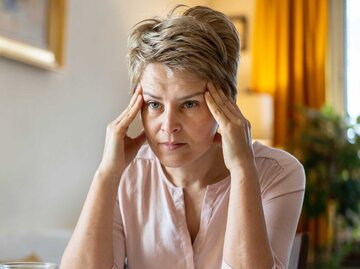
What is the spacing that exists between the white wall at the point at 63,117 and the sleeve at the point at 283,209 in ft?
4.91

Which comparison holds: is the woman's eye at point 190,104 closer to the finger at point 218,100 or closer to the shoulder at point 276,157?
the finger at point 218,100

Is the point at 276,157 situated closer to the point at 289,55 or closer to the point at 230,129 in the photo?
the point at 230,129

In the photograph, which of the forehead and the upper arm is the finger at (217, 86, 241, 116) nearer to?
the forehead

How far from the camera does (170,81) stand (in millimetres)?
1501

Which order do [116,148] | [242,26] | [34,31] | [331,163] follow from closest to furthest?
[116,148], [34,31], [331,163], [242,26]

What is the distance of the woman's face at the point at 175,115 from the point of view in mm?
1502

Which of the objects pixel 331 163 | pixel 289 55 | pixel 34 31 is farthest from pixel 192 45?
pixel 289 55

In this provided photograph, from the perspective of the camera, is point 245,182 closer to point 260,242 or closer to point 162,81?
point 260,242

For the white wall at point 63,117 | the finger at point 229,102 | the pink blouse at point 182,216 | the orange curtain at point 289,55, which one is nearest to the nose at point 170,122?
the finger at point 229,102

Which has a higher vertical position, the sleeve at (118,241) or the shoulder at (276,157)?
the shoulder at (276,157)

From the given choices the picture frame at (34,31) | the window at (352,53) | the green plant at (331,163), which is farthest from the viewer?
the window at (352,53)

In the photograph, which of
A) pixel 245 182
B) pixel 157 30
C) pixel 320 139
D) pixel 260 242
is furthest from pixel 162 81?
pixel 320 139

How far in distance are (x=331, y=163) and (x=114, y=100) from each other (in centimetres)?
173

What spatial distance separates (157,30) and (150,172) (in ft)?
1.32
